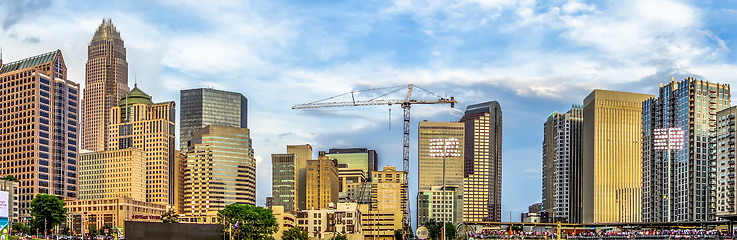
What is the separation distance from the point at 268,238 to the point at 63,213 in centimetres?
4695

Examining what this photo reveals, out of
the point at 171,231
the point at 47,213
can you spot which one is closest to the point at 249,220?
the point at 47,213

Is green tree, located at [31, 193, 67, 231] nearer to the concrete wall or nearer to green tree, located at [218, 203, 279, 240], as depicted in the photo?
green tree, located at [218, 203, 279, 240]

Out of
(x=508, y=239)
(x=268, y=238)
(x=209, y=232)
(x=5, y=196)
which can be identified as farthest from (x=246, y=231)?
(x=209, y=232)

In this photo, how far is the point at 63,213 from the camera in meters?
199

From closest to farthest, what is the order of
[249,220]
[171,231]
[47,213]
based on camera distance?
[171,231], [47,213], [249,220]

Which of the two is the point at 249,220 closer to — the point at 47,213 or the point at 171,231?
the point at 47,213

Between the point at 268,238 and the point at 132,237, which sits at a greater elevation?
the point at 132,237

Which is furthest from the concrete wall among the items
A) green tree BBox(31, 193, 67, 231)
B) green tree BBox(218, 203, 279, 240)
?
green tree BBox(31, 193, 67, 231)

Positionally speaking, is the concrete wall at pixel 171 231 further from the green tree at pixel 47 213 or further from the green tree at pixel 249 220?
the green tree at pixel 47 213

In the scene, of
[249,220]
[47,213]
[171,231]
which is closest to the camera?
[171,231]

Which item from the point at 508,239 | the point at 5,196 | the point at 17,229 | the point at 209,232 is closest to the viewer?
the point at 209,232

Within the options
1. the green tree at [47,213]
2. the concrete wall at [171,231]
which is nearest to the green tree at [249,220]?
the green tree at [47,213]

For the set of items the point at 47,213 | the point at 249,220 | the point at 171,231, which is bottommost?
the point at 249,220

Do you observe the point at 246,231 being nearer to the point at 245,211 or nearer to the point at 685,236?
the point at 245,211
